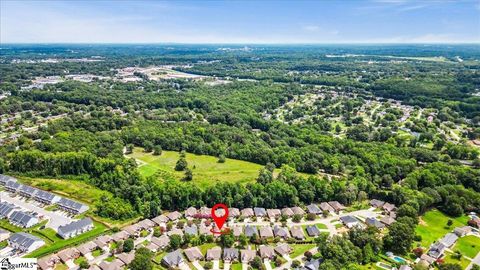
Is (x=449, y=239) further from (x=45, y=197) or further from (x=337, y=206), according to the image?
(x=45, y=197)

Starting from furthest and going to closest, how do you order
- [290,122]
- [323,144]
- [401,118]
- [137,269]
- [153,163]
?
1. [401,118]
2. [290,122]
3. [323,144]
4. [153,163]
5. [137,269]

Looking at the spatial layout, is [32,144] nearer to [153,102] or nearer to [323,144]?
[153,102]

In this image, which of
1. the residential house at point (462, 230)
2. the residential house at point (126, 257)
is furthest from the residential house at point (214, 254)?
the residential house at point (462, 230)

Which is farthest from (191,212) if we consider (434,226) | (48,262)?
(434,226)

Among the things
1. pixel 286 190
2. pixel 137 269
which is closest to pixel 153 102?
pixel 286 190

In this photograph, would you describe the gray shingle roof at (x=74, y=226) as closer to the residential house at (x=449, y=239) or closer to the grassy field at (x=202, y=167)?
the grassy field at (x=202, y=167)

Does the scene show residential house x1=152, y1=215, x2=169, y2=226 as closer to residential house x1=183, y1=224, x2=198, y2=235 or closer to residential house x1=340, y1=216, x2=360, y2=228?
residential house x1=183, y1=224, x2=198, y2=235
